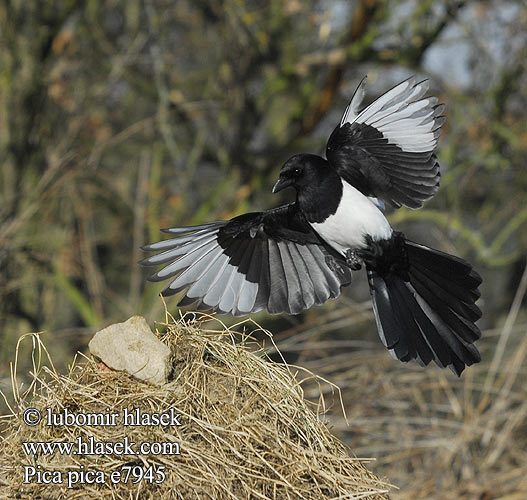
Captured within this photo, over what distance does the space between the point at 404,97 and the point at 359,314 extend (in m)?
1.68

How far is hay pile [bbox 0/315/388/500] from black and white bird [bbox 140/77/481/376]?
2.40ft

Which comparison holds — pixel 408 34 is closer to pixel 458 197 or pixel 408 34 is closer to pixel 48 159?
pixel 458 197

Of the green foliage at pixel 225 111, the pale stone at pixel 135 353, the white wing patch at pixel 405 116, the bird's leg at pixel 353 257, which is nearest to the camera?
the pale stone at pixel 135 353

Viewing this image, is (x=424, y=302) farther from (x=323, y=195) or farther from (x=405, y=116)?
(x=405, y=116)

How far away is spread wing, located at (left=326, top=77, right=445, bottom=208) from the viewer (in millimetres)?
2203

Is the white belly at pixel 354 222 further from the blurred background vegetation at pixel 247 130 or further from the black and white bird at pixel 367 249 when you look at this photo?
the blurred background vegetation at pixel 247 130

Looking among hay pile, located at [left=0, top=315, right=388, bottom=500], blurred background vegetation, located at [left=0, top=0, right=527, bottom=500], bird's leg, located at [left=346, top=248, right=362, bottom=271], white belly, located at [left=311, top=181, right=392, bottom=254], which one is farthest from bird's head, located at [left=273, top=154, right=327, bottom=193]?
blurred background vegetation, located at [left=0, top=0, right=527, bottom=500]

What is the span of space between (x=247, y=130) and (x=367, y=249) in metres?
2.58

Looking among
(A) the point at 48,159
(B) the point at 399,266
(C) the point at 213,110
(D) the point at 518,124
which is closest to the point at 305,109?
(C) the point at 213,110

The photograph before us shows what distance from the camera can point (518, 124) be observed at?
181 inches

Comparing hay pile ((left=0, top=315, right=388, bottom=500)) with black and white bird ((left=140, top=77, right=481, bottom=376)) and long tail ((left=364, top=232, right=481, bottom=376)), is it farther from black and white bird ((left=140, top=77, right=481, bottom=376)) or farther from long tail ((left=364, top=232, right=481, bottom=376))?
long tail ((left=364, top=232, right=481, bottom=376))

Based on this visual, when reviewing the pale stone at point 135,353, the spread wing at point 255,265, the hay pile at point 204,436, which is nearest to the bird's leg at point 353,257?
the spread wing at point 255,265

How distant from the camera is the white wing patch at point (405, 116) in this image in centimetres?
218

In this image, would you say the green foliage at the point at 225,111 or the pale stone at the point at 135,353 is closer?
the pale stone at the point at 135,353
